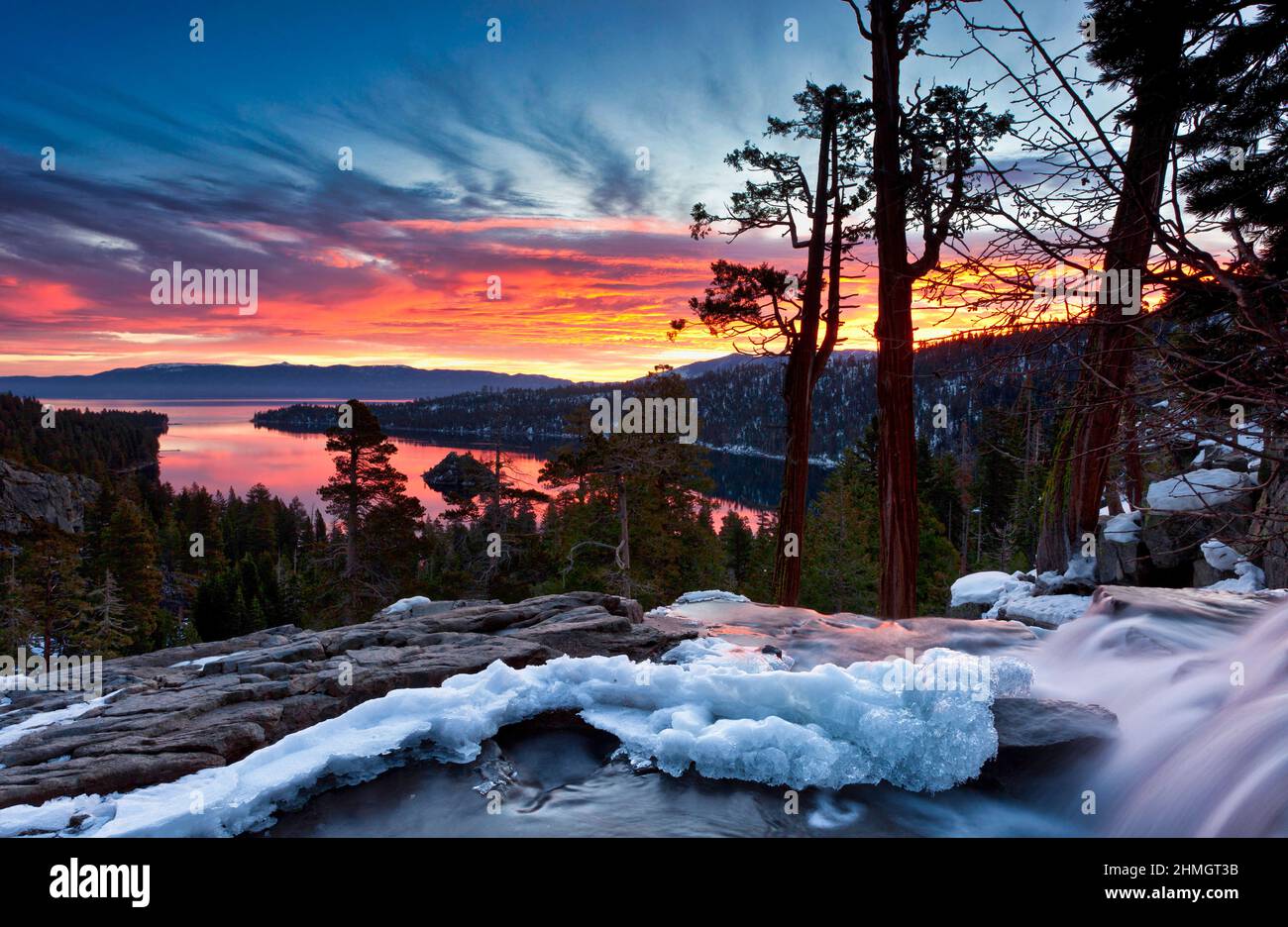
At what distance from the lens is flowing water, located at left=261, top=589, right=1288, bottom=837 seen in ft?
11.7

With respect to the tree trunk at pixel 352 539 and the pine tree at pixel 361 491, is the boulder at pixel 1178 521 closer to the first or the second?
the pine tree at pixel 361 491

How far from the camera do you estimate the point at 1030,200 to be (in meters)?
3.25

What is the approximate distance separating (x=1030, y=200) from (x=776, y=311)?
36.0ft

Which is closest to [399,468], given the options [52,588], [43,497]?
[43,497]

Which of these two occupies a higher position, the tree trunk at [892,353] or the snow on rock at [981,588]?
the tree trunk at [892,353]

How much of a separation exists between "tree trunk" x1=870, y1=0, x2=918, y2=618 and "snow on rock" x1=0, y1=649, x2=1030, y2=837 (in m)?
5.84

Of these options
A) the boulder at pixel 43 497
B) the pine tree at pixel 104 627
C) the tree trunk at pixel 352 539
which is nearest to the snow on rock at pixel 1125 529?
the tree trunk at pixel 352 539

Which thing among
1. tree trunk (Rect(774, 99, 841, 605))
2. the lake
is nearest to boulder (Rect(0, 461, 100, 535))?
the lake

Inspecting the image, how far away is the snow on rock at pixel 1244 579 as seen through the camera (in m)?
8.23
